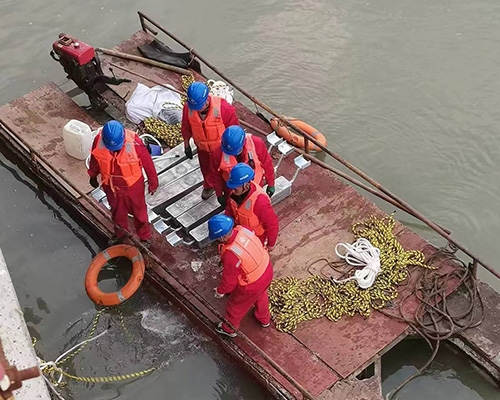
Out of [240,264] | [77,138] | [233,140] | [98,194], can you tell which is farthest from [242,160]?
[77,138]

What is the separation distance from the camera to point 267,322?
317 inches

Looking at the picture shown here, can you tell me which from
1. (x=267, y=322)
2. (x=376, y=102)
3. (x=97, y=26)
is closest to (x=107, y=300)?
(x=267, y=322)

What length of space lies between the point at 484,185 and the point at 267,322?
14.6 feet

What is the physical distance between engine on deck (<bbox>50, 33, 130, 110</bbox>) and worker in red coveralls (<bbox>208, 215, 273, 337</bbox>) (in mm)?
4408

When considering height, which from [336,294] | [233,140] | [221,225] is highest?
[233,140]

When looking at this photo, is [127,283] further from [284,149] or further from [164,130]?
[284,149]

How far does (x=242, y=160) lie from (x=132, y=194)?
4.61 ft

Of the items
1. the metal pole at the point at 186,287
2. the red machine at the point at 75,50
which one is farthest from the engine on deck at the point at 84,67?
the metal pole at the point at 186,287

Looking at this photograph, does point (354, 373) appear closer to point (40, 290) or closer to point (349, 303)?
point (349, 303)

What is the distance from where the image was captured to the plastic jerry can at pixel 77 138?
9.77 meters

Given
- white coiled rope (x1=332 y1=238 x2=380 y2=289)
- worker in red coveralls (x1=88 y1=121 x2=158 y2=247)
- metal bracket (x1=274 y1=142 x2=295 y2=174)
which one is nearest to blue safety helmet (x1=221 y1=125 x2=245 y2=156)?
worker in red coveralls (x1=88 y1=121 x2=158 y2=247)

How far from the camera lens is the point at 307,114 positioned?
11.6 meters

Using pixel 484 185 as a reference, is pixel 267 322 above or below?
above

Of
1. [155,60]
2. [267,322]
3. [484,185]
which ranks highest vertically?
[155,60]
